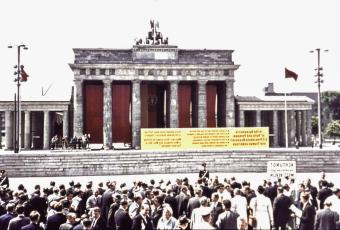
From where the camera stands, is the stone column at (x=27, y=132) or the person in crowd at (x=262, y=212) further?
the stone column at (x=27, y=132)

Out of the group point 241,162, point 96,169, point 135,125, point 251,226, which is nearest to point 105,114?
point 135,125

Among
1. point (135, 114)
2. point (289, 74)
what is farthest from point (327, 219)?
point (135, 114)

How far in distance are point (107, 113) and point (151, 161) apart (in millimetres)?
13705

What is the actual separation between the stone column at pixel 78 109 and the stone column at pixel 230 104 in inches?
622

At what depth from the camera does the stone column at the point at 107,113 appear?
149ft

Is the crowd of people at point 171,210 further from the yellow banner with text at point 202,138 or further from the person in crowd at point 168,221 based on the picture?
the yellow banner with text at point 202,138

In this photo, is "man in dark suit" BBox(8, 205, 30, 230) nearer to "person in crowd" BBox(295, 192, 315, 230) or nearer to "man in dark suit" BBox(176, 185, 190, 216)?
"man in dark suit" BBox(176, 185, 190, 216)

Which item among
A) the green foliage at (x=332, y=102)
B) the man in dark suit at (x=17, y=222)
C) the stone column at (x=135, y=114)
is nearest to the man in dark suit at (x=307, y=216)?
the man in dark suit at (x=17, y=222)

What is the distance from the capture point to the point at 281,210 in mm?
12805

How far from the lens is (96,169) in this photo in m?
32.5

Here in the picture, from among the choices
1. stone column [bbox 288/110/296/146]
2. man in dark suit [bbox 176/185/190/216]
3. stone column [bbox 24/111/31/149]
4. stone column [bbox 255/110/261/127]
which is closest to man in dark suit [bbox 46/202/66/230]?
man in dark suit [bbox 176/185/190/216]

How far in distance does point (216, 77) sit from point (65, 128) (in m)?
17.8

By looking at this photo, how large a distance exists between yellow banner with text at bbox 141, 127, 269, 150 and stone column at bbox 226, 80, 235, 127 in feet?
36.6

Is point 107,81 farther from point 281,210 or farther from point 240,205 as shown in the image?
point 240,205
